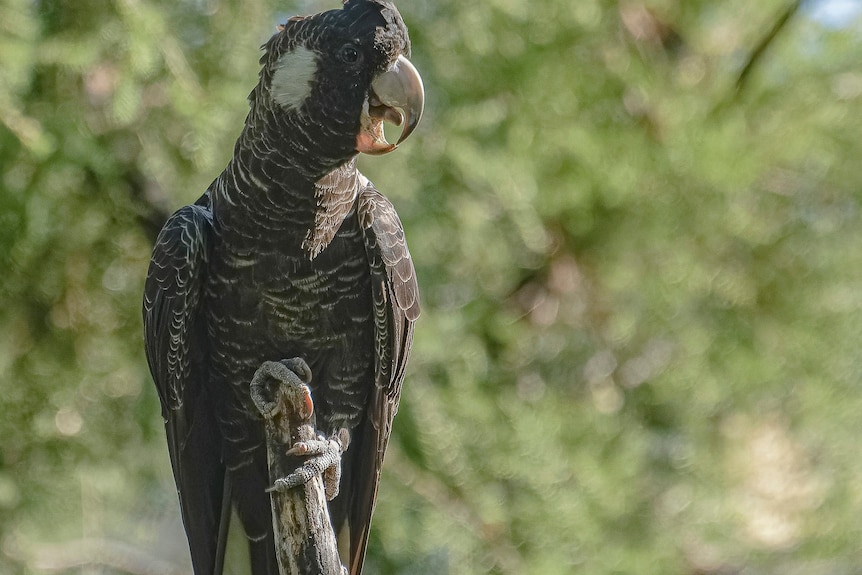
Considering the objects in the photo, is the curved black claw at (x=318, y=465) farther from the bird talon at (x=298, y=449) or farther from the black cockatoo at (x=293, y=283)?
the black cockatoo at (x=293, y=283)

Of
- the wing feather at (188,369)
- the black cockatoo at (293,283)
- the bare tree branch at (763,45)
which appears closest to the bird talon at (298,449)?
the black cockatoo at (293,283)

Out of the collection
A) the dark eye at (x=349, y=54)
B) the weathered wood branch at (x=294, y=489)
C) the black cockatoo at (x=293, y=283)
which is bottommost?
the weathered wood branch at (x=294, y=489)

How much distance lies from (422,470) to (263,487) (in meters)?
1.20

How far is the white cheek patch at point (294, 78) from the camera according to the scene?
1.47 metres

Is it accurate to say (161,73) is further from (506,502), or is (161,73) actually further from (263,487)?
(506,502)

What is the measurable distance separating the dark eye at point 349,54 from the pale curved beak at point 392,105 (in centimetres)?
5

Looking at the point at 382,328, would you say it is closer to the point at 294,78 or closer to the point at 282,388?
the point at 282,388

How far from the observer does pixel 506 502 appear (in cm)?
289

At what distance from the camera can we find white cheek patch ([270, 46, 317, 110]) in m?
1.47

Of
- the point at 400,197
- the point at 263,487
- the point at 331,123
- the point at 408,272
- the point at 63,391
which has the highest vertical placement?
the point at 400,197

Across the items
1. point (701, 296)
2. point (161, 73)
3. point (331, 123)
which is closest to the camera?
point (331, 123)

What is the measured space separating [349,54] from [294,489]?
76 cm

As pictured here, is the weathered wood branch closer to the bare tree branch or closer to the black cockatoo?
the black cockatoo

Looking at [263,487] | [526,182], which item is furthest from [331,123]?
[526,182]
